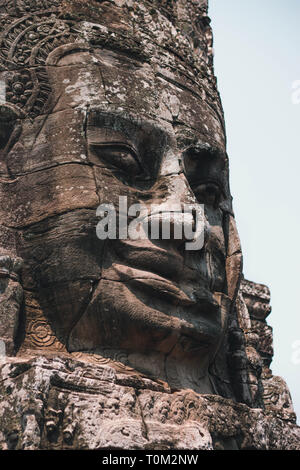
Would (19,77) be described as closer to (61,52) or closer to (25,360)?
(61,52)

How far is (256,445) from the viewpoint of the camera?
496 centimetres

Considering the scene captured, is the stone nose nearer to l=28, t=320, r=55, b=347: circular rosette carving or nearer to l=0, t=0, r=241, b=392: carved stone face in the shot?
l=0, t=0, r=241, b=392: carved stone face

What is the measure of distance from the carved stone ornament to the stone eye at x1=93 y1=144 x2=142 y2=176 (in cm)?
1

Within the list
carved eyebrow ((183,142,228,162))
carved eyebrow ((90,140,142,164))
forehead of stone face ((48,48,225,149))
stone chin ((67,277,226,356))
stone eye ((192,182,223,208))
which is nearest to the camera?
stone chin ((67,277,226,356))

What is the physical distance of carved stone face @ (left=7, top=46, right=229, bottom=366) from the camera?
463 centimetres

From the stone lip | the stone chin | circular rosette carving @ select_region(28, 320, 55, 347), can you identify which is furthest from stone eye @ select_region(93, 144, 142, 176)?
the stone lip

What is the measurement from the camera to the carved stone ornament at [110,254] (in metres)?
4.23

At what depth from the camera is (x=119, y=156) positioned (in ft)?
16.6

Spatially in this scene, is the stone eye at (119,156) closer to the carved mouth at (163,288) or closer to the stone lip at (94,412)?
the carved mouth at (163,288)

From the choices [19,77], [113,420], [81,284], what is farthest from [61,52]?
[113,420]
